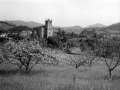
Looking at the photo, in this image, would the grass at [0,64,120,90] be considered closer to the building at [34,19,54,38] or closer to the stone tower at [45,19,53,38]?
the building at [34,19,54,38]

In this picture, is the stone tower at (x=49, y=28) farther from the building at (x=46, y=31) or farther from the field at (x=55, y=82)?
the field at (x=55, y=82)

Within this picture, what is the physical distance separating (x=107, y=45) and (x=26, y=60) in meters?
11.4

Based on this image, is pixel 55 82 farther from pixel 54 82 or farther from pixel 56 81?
pixel 56 81

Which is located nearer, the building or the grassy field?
the grassy field

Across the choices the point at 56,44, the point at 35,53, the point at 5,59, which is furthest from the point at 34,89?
the point at 56,44

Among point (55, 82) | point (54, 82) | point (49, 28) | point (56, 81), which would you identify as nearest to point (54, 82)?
point (54, 82)

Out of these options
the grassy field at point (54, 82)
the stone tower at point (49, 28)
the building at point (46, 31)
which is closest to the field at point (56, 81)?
the grassy field at point (54, 82)

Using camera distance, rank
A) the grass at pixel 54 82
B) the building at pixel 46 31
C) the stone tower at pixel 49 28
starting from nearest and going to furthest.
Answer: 1. the grass at pixel 54 82
2. the building at pixel 46 31
3. the stone tower at pixel 49 28

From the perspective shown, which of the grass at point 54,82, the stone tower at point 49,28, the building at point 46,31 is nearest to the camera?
the grass at point 54,82

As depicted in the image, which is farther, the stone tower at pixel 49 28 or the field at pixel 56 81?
the stone tower at pixel 49 28

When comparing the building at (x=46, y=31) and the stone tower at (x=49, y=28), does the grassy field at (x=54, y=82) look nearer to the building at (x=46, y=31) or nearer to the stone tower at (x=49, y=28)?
the building at (x=46, y=31)

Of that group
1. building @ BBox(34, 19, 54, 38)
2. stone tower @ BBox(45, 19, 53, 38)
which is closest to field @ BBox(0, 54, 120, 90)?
building @ BBox(34, 19, 54, 38)

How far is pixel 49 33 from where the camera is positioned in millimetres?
123438

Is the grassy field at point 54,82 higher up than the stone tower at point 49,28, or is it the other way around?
the stone tower at point 49,28
